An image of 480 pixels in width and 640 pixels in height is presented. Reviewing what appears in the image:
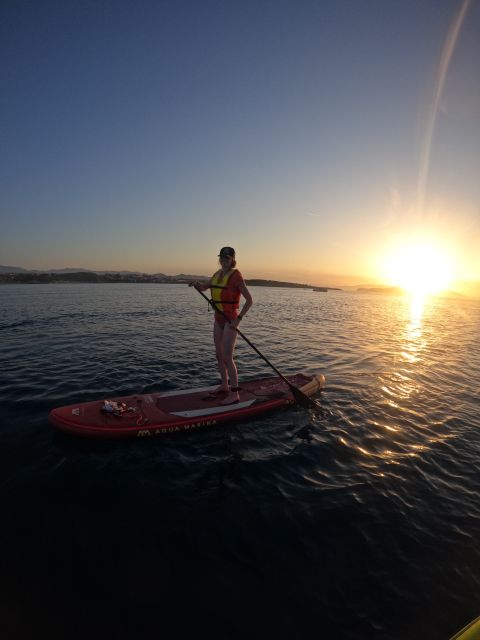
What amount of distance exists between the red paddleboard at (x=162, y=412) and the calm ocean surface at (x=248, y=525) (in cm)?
29

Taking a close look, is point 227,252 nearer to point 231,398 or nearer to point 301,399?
point 231,398

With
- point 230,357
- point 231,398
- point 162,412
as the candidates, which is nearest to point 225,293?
point 230,357

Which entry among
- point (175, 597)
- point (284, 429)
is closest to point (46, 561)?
point (175, 597)

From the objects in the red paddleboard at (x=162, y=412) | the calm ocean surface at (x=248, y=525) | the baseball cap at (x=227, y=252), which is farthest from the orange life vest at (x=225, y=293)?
the calm ocean surface at (x=248, y=525)

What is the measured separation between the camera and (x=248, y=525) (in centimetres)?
466

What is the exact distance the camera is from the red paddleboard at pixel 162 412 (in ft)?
21.2

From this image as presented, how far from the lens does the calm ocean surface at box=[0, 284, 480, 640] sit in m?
3.43

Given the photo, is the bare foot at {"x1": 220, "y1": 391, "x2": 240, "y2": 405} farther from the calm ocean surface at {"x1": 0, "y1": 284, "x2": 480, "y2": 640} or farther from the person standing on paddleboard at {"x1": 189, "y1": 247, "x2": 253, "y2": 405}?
the calm ocean surface at {"x1": 0, "y1": 284, "x2": 480, "y2": 640}

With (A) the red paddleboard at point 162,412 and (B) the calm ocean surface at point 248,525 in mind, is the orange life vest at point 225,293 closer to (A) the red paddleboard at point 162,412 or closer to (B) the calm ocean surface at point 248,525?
(A) the red paddleboard at point 162,412

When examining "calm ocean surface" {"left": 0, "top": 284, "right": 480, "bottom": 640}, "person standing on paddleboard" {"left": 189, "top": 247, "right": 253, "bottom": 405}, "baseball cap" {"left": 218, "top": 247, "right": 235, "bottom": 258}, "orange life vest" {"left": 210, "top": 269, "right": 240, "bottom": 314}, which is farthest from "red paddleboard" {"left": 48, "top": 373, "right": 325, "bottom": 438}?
"baseball cap" {"left": 218, "top": 247, "right": 235, "bottom": 258}

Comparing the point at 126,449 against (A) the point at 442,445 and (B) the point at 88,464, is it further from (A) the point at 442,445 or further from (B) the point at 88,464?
(A) the point at 442,445

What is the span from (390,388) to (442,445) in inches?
153

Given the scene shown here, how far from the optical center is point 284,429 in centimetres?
774

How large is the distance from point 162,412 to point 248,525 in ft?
11.3
